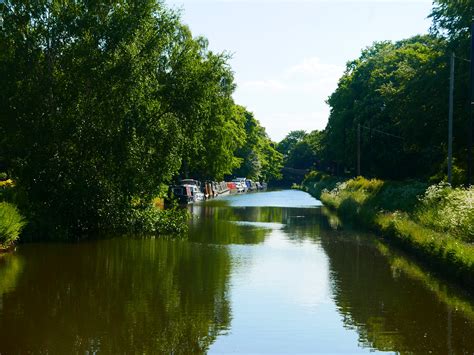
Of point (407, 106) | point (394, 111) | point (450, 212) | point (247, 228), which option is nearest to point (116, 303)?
point (450, 212)

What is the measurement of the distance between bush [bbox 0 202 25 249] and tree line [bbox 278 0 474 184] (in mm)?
20711

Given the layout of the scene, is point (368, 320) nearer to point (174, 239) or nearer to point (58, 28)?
point (174, 239)

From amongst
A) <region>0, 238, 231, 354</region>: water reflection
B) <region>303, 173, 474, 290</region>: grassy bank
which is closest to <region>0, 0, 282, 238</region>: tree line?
<region>0, 238, 231, 354</region>: water reflection

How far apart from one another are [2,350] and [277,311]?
5.38m

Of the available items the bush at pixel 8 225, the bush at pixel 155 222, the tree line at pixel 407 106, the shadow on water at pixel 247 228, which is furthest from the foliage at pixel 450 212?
the bush at pixel 8 225

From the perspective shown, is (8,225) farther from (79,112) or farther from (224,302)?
(224,302)

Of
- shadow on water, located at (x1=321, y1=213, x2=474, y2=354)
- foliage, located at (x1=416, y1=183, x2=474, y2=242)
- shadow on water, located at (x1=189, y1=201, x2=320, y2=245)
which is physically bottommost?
shadow on water, located at (x1=321, y1=213, x2=474, y2=354)

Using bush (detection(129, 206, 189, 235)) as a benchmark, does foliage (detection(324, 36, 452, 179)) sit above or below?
above

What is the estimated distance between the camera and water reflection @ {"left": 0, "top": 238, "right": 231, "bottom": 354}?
397 inches

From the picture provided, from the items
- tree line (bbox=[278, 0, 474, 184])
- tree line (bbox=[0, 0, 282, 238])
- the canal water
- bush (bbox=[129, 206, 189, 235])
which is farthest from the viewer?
tree line (bbox=[278, 0, 474, 184])

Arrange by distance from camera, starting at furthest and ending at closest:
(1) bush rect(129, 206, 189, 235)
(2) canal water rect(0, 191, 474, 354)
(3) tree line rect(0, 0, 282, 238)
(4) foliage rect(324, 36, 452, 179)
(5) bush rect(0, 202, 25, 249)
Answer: (4) foliage rect(324, 36, 452, 179), (1) bush rect(129, 206, 189, 235), (3) tree line rect(0, 0, 282, 238), (5) bush rect(0, 202, 25, 249), (2) canal water rect(0, 191, 474, 354)

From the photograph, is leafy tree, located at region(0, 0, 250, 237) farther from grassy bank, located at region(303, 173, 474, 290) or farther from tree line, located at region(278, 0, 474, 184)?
tree line, located at region(278, 0, 474, 184)

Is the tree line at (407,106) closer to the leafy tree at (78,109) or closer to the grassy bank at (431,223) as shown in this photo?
the grassy bank at (431,223)

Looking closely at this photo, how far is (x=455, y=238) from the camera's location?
1905 centimetres
